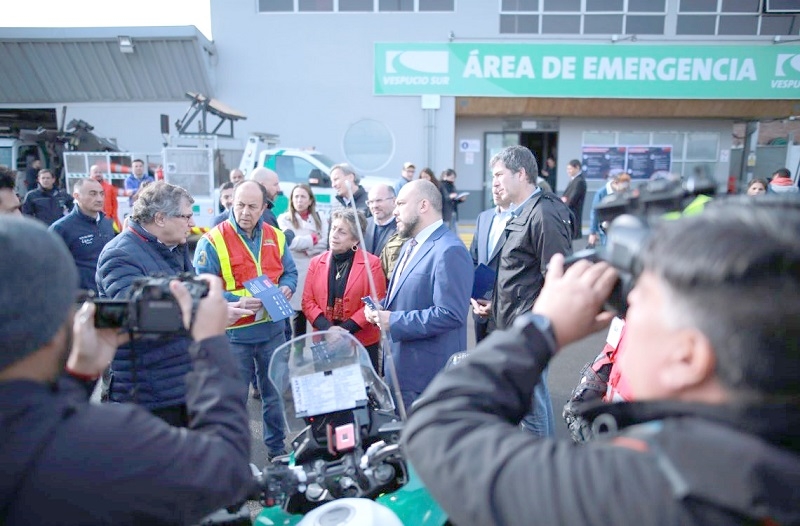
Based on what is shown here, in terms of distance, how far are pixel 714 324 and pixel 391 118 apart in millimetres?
14428

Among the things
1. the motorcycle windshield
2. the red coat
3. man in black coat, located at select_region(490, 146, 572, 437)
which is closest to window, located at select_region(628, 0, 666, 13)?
man in black coat, located at select_region(490, 146, 572, 437)

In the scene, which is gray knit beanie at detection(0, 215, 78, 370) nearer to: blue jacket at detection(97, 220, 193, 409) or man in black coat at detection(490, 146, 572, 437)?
blue jacket at detection(97, 220, 193, 409)

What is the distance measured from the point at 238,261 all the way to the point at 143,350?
124 cm

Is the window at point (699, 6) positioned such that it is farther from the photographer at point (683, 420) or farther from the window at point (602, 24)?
the photographer at point (683, 420)

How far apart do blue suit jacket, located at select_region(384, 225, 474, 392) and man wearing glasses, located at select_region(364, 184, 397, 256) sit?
161cm

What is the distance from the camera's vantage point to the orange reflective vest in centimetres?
349

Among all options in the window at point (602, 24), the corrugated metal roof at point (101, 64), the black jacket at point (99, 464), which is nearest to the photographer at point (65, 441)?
the black jacket at point (99, 464)

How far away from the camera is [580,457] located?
31.3 inches

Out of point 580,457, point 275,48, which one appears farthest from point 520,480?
point 275,48

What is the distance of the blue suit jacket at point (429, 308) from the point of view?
2.88 metres

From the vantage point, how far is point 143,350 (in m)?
2.37

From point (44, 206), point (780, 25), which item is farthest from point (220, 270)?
point (780, 25)

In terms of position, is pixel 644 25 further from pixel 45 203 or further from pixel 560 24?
pixel 45 203

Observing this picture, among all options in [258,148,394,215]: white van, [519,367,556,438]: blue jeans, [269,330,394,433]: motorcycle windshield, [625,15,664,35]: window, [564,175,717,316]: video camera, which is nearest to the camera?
[564,175,717,316]: video camera
